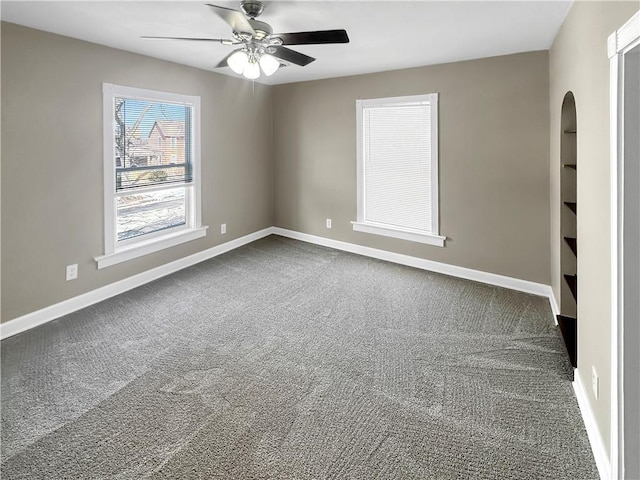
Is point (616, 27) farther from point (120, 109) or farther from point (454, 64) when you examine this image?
point (120, 109)

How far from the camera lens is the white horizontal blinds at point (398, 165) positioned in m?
5.16

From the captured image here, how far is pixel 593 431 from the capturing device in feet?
7.07

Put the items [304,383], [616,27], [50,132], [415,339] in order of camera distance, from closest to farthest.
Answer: [616,27]
[304,383]
[415,339]
[50,132]

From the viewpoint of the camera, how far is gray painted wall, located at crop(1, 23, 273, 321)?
11.2 ft

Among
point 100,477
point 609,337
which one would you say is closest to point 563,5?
point 609,337

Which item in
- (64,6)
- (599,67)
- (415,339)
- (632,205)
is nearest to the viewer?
(632,205)

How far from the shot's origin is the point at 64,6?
299cm

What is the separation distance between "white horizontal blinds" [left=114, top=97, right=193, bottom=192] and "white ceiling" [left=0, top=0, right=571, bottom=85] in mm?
608

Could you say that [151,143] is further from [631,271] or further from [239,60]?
[631,271]

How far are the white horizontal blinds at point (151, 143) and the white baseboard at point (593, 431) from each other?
4279mm

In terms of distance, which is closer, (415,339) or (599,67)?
(599,67)

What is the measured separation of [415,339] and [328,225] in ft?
10.1

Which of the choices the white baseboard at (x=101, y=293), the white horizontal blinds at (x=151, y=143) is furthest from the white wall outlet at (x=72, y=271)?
the white horizontal blinds at (x=151, y=143)

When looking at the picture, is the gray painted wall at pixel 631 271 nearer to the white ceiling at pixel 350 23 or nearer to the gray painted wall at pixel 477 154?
the white ceiling at pixel 350 23
